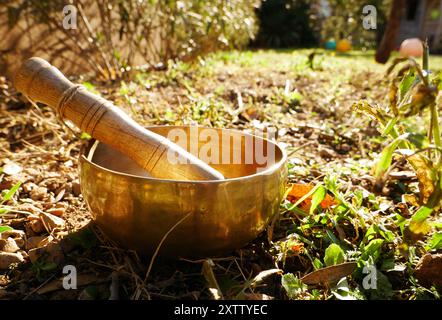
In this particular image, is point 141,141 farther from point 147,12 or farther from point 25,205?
point 147,12

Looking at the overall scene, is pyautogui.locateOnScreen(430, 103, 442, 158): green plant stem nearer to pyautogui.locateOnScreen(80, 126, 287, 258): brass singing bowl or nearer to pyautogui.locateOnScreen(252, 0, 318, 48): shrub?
pyautogui.locateOnScreen(80, 126, 287, 258): brass singing bowl

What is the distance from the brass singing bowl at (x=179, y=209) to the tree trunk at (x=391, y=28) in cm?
553

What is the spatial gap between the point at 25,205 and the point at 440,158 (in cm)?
152

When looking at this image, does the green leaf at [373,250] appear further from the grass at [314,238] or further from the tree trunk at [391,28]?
the tree trunk at [391,28]

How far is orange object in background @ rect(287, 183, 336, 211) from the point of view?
5.75ft

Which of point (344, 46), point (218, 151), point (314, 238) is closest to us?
point (314, 238)

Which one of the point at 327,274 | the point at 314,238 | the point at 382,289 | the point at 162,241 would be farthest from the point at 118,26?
the point at 382,289

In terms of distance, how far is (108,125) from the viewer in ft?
4.87

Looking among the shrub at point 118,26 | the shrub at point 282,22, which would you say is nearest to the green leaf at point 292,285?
the shrub at point 118,26

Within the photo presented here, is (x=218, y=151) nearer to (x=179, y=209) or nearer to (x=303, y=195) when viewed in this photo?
(x=303, y=195)

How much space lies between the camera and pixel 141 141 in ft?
4.81

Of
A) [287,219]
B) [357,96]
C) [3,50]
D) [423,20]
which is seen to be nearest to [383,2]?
[423,20]

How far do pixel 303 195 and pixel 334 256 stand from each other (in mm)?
424

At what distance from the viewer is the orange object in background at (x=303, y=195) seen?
1754mm
